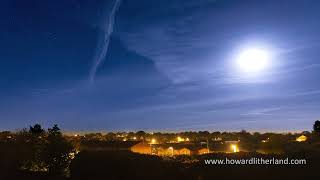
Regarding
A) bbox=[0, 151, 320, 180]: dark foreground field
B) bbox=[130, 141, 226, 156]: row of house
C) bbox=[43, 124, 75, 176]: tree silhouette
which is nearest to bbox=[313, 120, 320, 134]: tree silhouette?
bbox=[130, 141, 226, 156]: row of house

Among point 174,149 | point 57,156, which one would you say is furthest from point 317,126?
point 57,156

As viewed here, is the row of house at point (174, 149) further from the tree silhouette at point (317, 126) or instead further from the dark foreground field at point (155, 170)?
the tree silhouette at point (317, 126)

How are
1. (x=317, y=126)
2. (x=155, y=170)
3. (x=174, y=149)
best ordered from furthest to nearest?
(x=317, y=126) < (x=174, y=149) < (x=155, y=170)

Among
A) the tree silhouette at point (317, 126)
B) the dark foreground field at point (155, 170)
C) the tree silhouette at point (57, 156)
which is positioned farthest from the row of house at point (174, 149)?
the tree silhouette at point (317, 126)

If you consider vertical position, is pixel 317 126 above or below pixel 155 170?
above

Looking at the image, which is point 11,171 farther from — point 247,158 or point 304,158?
point 304,158

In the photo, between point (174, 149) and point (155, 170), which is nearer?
point (155, 170)

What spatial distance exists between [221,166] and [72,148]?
15.8m

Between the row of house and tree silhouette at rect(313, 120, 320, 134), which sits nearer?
the row of house

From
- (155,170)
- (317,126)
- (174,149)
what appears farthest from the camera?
(317,126)

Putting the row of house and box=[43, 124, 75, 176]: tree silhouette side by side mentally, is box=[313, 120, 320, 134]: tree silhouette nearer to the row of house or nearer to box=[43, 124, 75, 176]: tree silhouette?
the row of house

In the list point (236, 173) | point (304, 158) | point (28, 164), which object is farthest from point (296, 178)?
point (28, 164)

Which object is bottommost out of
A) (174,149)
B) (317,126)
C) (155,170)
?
(155,170)

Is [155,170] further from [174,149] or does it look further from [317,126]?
[317,126]
